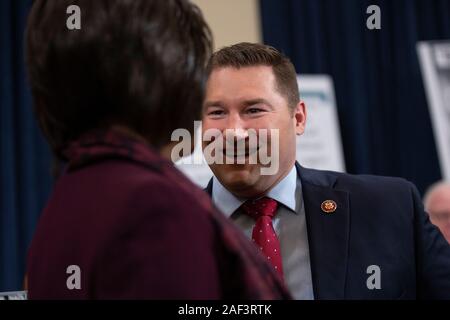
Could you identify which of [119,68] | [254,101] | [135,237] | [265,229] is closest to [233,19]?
[254,101]

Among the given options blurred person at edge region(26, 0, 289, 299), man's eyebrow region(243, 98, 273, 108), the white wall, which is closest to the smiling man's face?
man's eyebrow region(243, 98, 273, 108)

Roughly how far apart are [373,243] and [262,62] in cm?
59

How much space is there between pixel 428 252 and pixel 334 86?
258 centimetres

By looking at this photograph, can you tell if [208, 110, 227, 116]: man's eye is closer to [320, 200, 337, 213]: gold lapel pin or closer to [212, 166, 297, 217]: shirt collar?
[212, 166, 297, 217]: shirt collar

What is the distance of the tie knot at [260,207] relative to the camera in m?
1.75

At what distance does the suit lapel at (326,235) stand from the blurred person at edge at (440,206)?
4.72 ft

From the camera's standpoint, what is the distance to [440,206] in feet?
10.8

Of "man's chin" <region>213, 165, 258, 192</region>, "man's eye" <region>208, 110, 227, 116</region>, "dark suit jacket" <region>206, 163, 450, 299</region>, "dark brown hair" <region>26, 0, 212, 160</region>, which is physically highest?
"man's eye" <region>208, 110, 227, 116</region>

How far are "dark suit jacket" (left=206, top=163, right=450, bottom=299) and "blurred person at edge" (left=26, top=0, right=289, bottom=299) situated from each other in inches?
34.4

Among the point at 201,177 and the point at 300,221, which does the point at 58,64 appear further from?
the point at 201,177

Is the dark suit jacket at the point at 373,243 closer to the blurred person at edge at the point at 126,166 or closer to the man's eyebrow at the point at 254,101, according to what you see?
the man's eyebrow at the point at 254,101

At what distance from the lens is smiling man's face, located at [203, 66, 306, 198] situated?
178 cm

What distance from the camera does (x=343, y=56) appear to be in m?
4.21
